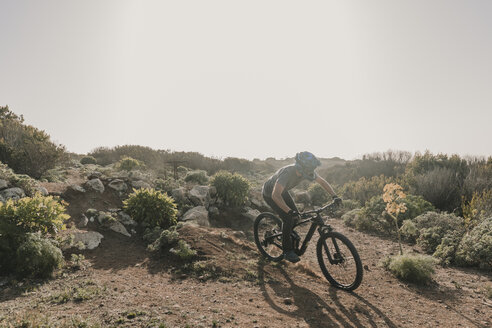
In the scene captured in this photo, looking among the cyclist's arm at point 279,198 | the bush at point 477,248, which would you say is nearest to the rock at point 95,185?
the cyclist's arm at point 279,198

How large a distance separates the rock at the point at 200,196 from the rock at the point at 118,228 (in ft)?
9.41

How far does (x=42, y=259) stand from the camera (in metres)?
4.36

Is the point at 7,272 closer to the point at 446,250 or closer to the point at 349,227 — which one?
the point at 446,250

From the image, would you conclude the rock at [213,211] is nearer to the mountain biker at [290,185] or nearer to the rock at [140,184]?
the rock at [140,184]

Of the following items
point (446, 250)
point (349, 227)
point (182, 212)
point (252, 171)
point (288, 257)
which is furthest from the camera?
point (252, 171)

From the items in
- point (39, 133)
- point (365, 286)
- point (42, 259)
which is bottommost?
point (365, 286)

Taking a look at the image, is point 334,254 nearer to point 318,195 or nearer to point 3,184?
point 3,184

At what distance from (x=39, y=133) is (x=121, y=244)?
841cm

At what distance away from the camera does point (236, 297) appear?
13.4 ft

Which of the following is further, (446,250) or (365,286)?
(446,250)

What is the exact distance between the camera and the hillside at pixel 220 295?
11.0ft

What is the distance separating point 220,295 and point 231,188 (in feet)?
20.0

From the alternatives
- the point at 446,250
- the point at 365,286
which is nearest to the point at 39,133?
the point at 365,286

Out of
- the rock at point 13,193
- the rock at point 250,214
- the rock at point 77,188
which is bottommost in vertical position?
the rock at point 250,214
